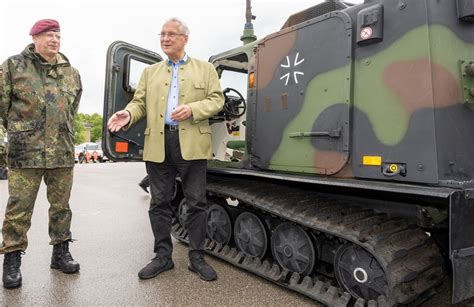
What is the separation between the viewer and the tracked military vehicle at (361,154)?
2264mm

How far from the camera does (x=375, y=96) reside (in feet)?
8.29

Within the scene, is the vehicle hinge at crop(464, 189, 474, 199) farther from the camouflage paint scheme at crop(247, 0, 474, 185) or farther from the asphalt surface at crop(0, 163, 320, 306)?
the asphalt surface at crop(0, 163, 320, 306)

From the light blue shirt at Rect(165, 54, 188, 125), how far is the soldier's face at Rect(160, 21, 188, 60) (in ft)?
0.29

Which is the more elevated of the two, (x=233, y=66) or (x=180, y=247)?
(x=233, y=66)

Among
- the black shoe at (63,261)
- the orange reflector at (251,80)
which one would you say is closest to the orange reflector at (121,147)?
the black shoe at (63,261)

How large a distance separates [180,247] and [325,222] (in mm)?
2041

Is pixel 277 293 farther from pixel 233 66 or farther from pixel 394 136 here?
pixel 233 66

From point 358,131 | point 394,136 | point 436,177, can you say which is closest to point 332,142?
point 358,131

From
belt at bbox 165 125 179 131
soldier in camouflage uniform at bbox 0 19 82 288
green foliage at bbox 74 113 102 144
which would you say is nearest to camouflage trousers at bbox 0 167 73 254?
soldier in camouflage uniform at bbox 0 19 82 288

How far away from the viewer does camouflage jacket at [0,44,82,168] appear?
3.04m

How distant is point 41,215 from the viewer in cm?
620

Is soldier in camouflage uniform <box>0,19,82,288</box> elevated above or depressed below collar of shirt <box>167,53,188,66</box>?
below

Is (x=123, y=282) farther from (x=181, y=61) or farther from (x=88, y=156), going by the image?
(x=88, y=156)

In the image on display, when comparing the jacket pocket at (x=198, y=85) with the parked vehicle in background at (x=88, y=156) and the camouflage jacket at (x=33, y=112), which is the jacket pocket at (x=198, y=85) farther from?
the parked vehicle in background at (x=88, y=156)
